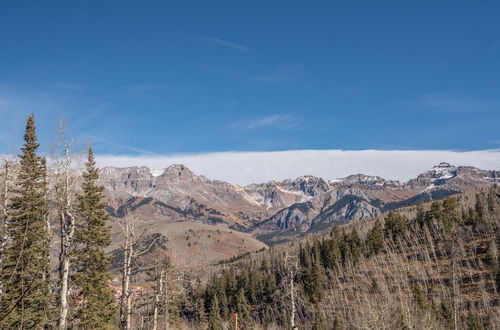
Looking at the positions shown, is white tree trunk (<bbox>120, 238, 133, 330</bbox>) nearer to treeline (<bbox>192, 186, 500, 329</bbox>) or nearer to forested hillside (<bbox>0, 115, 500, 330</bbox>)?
forested hillside (<bbox>0, 115, 500, 330</bbox>)

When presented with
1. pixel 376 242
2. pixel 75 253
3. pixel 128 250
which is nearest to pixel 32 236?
pixel 75 253

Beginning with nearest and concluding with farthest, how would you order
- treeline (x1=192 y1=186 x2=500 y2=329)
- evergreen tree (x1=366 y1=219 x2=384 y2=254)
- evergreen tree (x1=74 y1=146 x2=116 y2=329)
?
evergreen tree (x1=74 y1=146 x2=116 y2=329)
treeline (x1=192 y1=186 x2=500 y2=329)
evergreen tree (x1=366 y1=219 x2=384 y2=254)

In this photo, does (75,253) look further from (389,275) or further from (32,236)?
(389,275)

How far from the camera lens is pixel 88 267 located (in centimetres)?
3297

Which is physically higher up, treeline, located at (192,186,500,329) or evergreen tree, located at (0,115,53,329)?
evergreen tree, located at (0,115,53,329)

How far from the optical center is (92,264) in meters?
33.0

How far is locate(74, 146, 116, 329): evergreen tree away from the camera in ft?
103

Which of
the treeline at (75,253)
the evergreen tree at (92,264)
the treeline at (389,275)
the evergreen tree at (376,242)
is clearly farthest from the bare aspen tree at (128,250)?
the evergreen tree at (376,242)

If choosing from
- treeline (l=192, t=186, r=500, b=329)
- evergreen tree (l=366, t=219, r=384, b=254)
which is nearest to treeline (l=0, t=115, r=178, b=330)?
treeline (l=192, t=186, r=500, b=329)

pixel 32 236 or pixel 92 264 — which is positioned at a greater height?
pixel 32 236

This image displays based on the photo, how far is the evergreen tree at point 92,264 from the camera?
31375mm

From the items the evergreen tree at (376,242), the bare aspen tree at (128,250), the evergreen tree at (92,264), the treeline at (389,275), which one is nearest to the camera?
the bare aspen tree at (128,250)

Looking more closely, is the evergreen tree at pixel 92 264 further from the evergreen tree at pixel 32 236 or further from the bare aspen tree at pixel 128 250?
the bare aspen tree at pixel 128 250

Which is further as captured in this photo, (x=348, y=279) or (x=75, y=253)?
(x=348, y=279)
